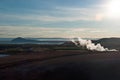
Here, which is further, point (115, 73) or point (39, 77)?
point (39, 77)

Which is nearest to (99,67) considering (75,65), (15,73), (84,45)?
(75,65)

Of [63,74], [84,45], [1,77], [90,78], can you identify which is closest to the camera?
[90,78]

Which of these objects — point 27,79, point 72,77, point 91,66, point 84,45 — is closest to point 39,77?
point 27,79

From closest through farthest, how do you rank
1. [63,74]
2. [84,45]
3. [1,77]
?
[63,74] < [1,77] < [84,45]

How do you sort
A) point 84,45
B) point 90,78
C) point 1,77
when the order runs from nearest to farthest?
point 90,78, point 1,77, point 84,45

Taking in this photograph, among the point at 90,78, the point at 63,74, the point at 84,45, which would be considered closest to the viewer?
the point at 90,78

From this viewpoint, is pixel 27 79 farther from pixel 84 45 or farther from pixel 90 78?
pixel 84 45

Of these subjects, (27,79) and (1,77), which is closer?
(27,79)

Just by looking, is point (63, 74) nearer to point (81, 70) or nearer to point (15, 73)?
point (81, 70)
